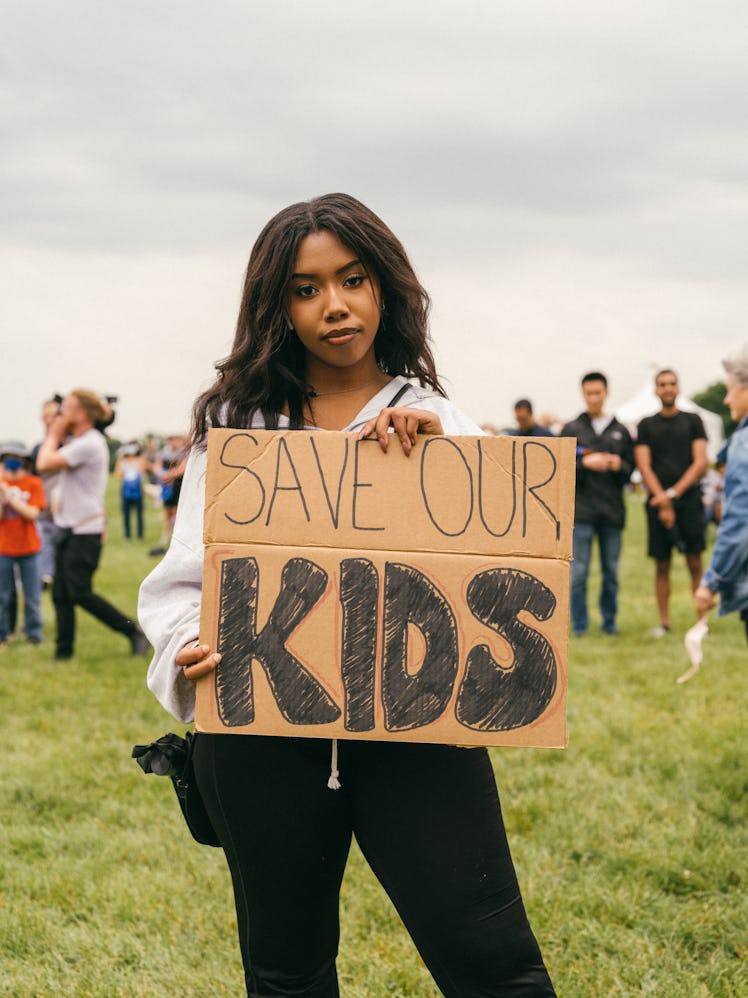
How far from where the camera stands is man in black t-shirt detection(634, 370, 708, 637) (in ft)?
28.6

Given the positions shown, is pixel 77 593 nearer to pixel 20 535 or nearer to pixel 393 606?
pixel 20 535

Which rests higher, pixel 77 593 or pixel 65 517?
pixel 65 517

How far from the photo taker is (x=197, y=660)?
1911 millimetres

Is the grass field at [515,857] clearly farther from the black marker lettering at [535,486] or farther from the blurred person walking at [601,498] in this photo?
the blurred person walking at [601,498]

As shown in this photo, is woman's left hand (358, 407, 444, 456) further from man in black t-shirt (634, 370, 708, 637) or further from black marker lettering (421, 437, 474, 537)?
man in black t-shirt (634, 370, 708, 637)

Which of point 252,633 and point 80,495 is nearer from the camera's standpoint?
point 252,633

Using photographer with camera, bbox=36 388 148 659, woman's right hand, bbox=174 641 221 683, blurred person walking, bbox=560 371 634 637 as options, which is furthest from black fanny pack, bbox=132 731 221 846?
blurred person walking, bbox=560 371 634 637

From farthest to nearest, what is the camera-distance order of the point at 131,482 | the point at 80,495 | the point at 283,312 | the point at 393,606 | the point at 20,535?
the point at 131,482, the point at 20,535, the point at 80,495, the point at 283,312, the point at 393,606

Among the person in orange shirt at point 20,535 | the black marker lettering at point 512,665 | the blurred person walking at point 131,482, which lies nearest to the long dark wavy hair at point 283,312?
the black marker lettering at point 512,665

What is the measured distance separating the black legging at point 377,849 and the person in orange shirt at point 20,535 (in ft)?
22.7

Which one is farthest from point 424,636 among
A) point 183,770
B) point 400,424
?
point 183,770

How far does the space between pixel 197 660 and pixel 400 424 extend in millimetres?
572

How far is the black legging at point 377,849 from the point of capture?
1896 millimetres

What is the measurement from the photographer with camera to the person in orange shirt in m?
0.93
